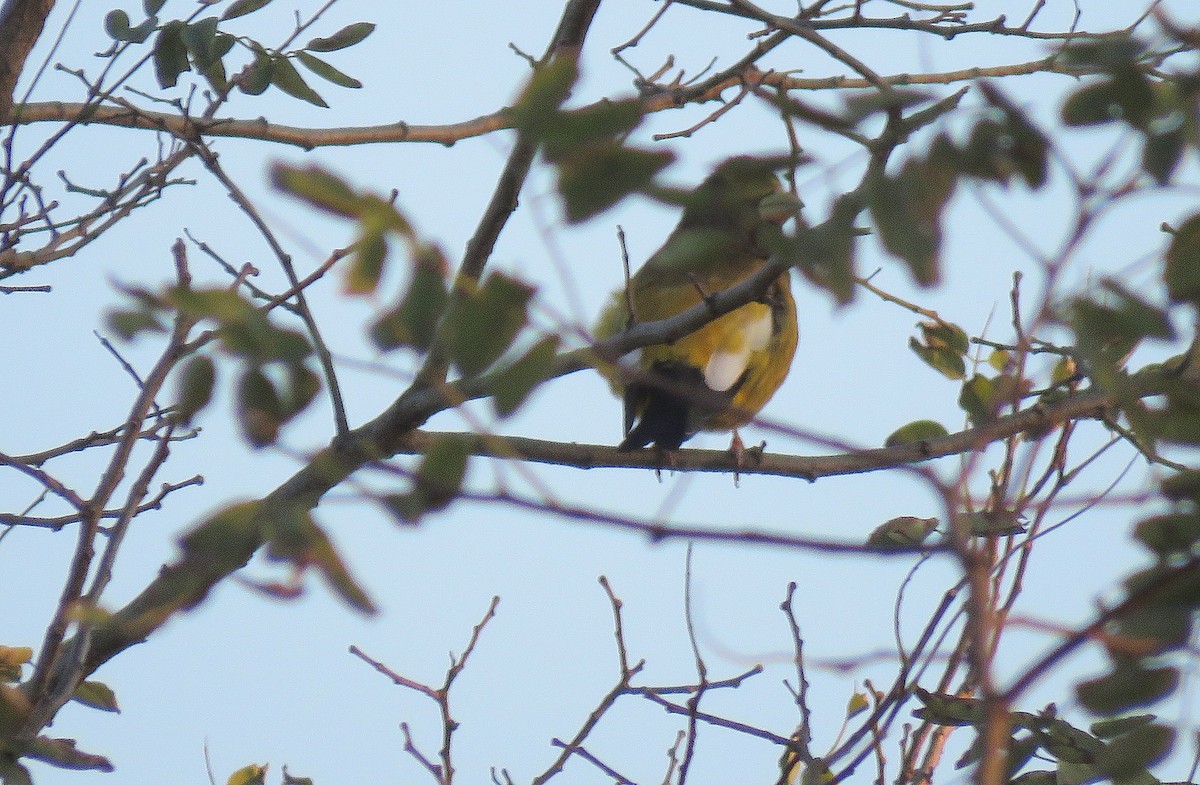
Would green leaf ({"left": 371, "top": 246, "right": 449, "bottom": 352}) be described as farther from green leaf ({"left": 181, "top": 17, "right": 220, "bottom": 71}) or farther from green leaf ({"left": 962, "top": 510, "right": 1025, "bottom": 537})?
green leaf ({"left": 181, "top": 17, "right": 220, "bottom": 71})

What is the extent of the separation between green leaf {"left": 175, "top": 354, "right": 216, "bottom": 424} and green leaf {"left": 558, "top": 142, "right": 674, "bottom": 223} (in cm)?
41

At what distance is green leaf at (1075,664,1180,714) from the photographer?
1083mm

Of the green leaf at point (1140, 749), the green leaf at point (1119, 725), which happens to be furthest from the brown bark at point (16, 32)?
the green leaf at point (1140, 749)

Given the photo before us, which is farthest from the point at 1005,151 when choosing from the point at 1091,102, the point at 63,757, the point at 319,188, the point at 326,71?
the point at 326,71

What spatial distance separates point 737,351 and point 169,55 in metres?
1.97

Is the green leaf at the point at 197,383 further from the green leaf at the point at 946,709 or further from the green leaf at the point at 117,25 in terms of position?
the green leaf at the point at 117,25

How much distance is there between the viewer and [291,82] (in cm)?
322

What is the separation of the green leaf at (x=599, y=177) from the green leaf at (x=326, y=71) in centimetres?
238

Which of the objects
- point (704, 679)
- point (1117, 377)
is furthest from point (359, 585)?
point (704, 679)

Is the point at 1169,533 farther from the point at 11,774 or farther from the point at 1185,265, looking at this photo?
the point at 11,774

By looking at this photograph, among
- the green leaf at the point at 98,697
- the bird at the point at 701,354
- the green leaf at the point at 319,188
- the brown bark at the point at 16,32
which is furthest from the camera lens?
the bird at the point at 701,354

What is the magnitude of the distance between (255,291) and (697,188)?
4.96 ft

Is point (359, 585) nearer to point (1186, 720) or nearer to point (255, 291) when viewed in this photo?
point (1186, 720)

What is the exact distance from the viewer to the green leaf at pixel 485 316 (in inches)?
37.2
